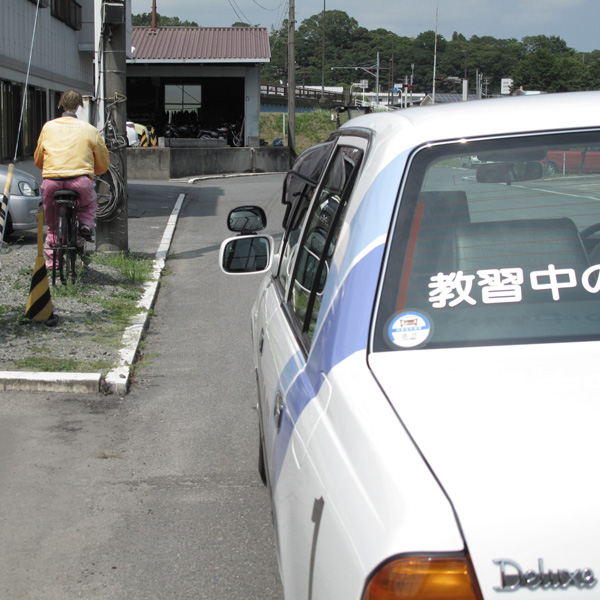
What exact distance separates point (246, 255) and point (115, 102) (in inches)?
288

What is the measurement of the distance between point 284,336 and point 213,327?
17.7ft

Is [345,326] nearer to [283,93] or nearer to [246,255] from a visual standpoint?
[246,255]

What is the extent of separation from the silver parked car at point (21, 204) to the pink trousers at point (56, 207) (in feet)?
12.4

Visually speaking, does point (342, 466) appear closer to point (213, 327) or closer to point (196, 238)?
→ point (213, 327)

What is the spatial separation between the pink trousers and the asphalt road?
1.96 metres

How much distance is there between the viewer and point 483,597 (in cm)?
157

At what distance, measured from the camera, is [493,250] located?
2473 mm

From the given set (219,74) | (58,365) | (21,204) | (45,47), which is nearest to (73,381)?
(58,365)

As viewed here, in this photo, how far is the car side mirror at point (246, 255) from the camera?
14.5 feet

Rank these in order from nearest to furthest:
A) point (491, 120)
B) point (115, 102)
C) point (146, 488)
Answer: point (491, 120)
point (146, 488)
point (115, 102)

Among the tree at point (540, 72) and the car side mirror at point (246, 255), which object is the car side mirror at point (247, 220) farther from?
the tree at point (540, 72)

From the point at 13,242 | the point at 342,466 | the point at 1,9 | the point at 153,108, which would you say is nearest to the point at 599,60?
the point at 13,242

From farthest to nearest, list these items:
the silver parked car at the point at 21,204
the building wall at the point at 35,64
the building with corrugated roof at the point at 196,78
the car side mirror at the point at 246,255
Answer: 1. the building with corrugated roof at the point at 196,78
2. the building wall at the point at 35,64
3. the silver parked car at the point at 21,204
4. the car side mirror at the point at 246,255

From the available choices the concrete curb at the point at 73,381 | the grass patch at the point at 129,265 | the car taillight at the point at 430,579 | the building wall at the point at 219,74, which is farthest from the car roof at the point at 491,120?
the building wall at the point at 219,74
